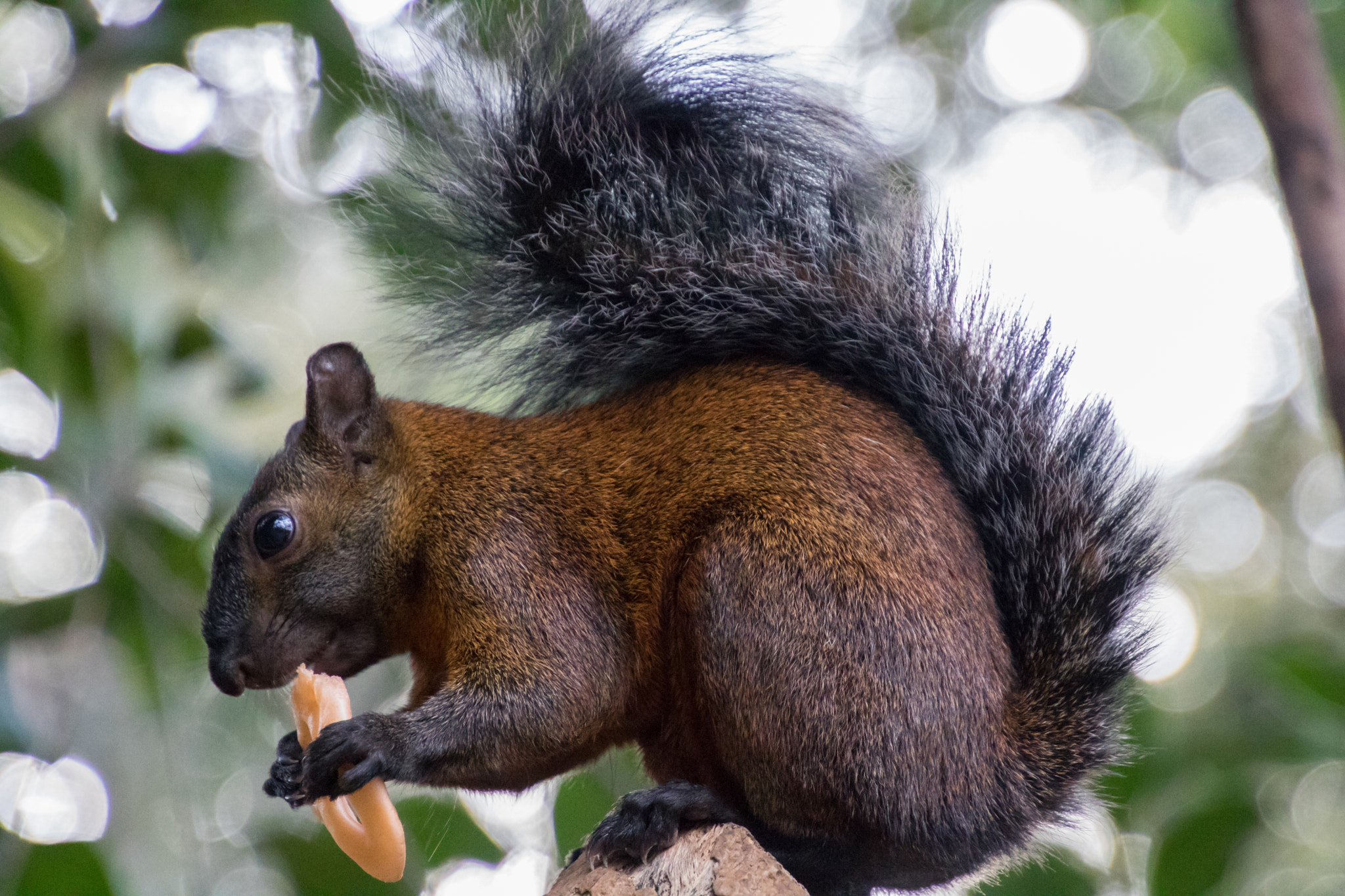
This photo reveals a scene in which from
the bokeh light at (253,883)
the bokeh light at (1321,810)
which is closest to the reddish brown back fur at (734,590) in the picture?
the bokeh light at (253,883)

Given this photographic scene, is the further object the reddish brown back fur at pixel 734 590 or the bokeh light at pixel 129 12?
the bokeh light at pixel 129 12

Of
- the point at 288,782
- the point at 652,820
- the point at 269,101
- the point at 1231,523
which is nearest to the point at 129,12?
the point at 269,101

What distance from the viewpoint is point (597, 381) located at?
243cm

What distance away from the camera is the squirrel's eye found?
2098 mm

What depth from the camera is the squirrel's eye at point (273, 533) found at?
2098mm

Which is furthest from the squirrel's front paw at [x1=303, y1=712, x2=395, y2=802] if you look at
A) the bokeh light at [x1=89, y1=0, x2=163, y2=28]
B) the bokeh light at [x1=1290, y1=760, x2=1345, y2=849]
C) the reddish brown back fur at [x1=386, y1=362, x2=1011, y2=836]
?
the bokeh light at [x1=1290, y1=760, x2=1345, y2=849]

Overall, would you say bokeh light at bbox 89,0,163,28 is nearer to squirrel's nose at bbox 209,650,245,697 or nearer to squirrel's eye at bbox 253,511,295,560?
squirrel's eye at bbox 253,511,295,560

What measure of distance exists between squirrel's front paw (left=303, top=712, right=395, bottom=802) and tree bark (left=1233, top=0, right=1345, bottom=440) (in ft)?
4.68

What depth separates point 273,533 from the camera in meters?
2.10

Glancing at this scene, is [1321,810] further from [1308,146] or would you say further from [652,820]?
[1308,146]

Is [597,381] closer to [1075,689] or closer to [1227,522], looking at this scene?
[1075,689]

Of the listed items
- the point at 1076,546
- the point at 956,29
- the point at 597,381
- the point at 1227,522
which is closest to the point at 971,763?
the point at 1076,546

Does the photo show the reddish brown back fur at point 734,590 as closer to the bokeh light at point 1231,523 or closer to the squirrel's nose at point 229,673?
the squirrel's nose at point 229,673

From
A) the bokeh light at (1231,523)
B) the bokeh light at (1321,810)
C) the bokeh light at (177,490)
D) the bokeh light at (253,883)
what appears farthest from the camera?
the bokeh light at (1231,523)
